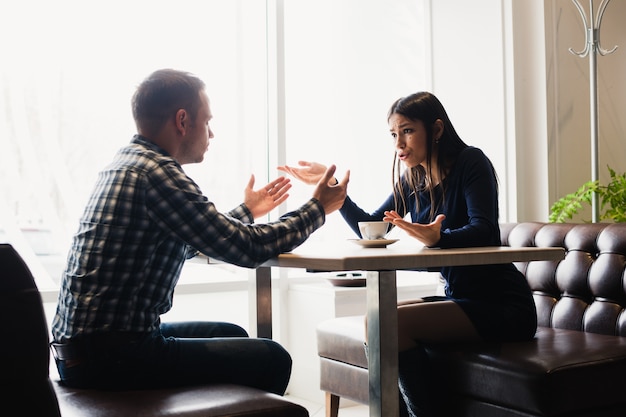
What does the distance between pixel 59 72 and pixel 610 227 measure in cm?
227

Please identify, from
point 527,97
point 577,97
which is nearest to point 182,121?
point 527,97

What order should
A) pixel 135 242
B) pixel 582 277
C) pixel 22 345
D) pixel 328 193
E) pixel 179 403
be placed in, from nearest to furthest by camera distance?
pixel 22 345 < pixel 179 403 < pixel 135 242 < pixel 328 193 < pixel 582 277

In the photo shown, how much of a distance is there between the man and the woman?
0.46m

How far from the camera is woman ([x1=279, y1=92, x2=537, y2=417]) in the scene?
2.04 m

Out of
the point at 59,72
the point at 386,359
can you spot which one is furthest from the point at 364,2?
the point at 386,359

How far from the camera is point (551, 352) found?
1991 millimetres

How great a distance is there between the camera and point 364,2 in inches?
160

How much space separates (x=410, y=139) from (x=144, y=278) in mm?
1080

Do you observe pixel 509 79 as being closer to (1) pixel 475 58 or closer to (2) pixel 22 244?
(1) pixel 475 58

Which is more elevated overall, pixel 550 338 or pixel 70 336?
pixel 70 336

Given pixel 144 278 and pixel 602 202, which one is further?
pixel 602 202

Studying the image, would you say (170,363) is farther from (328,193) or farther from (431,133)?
(431,133)

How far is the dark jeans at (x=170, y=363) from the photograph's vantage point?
1.47m

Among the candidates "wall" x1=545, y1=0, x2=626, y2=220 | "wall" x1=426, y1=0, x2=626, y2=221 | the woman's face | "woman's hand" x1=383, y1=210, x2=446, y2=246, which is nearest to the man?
"woman's hand" x1=383, y1=210, x2=446, y2=246
